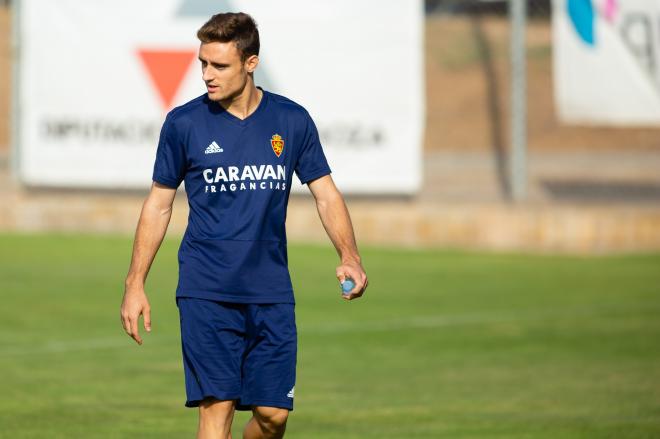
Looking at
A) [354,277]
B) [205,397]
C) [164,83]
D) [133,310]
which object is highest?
[164,83]

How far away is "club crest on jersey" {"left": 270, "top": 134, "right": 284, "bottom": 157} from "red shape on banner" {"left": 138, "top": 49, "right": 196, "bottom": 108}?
12791 mm

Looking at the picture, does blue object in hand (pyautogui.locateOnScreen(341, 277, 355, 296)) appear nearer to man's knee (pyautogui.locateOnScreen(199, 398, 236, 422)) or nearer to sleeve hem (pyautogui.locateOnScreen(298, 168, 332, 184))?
sleeve hem (pyautogui.locateOnScreen(298, 168, 332, 184))

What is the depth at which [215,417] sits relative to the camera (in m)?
6.38

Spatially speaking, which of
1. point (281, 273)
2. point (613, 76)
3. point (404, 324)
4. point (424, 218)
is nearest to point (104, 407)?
point (281, 273)

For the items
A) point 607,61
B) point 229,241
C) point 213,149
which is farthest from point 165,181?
point 607,61

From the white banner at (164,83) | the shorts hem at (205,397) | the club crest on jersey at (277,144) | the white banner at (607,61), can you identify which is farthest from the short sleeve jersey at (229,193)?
the white banner at (607,61)

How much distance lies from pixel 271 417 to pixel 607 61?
1368 cm

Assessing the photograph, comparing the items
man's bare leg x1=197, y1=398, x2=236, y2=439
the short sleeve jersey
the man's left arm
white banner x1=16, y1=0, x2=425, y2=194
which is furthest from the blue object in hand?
white banner x1=16, y1=0, x2=425, y2=194

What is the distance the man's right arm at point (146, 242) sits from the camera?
20.7 feet

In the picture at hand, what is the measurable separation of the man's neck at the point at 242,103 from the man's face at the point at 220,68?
0.09 meters

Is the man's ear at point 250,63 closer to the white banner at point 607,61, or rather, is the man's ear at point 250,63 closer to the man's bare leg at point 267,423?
the man's bare leg at point 267,423

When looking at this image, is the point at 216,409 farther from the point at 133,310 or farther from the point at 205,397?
the point at 133,310

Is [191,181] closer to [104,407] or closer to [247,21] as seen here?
[247,21]

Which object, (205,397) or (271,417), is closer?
(205,397)
